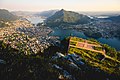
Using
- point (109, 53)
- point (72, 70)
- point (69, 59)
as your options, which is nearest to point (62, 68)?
point (72, 70)

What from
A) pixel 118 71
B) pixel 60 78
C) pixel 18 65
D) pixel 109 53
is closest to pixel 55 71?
pixel 60 78

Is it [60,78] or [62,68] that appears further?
[62,68]

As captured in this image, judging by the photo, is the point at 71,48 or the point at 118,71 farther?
the point at 71,48

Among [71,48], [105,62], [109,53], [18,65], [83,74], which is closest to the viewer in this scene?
[83,74]

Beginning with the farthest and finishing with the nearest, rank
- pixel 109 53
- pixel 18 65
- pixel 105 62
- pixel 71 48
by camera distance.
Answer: pixel 109 53 → pixel 71 48 → pixel 105 62 → pixel 18 65

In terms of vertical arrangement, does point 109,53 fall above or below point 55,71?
below

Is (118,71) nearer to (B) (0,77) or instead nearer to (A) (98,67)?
(A) (98,67)

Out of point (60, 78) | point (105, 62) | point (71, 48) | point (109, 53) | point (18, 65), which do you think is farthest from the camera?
point (109, 53)

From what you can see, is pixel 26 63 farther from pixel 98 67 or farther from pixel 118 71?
pixel 118 71

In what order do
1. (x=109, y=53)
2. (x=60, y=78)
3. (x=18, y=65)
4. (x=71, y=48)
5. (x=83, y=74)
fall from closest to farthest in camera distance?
(x=60, y=78), (x=83, y=74), (x=18, y=65), (x=71, y=48), (x=109, y=53)
